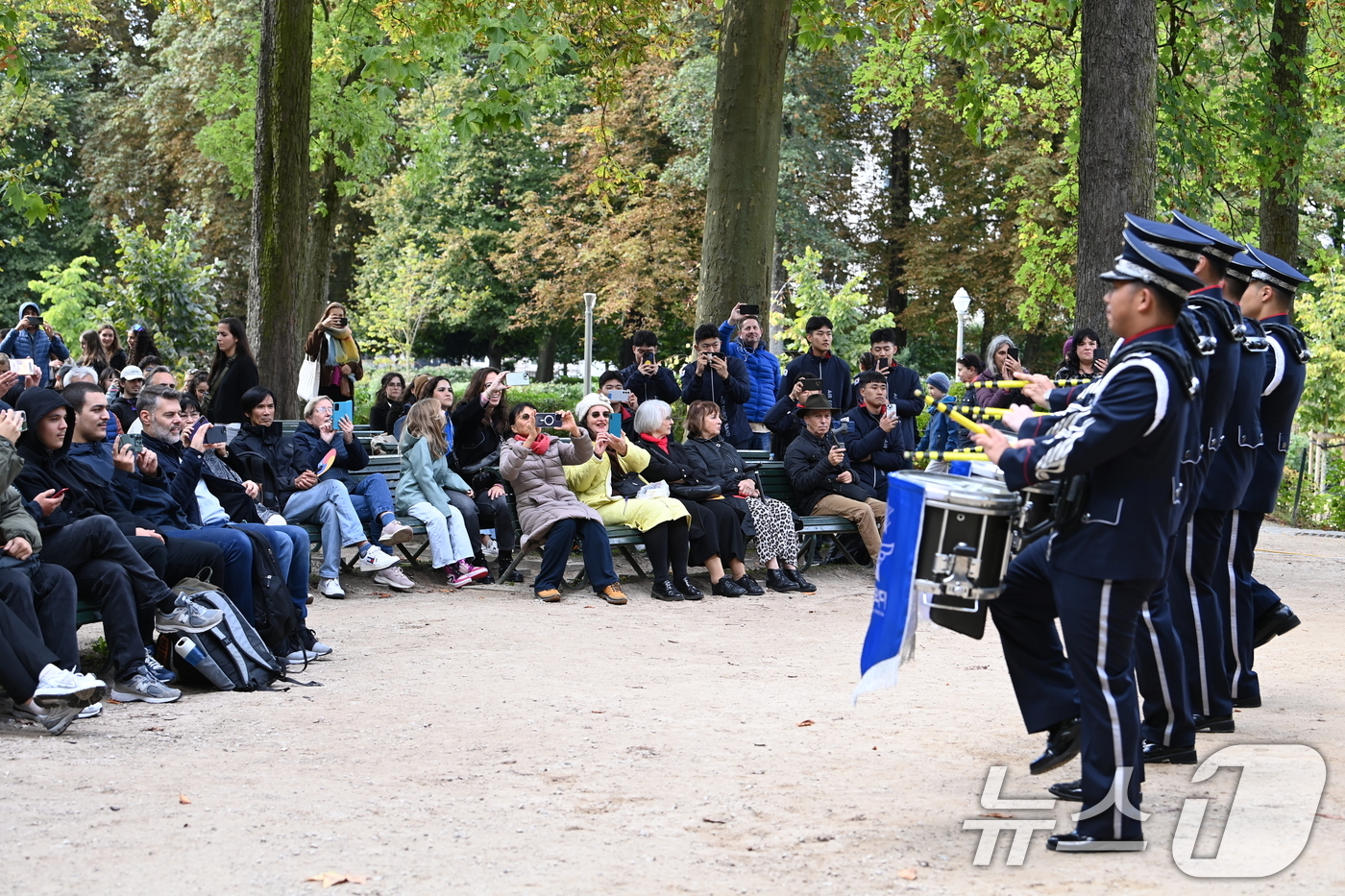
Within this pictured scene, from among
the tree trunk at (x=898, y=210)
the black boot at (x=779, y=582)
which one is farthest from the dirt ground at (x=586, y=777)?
the tree trunk at (x=898, y=210)

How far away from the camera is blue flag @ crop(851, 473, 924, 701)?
16.3 ft

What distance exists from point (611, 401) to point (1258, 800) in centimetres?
762

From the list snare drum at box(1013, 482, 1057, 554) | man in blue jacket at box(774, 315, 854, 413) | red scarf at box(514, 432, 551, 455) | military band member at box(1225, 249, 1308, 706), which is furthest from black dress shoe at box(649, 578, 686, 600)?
snare drum at box(1013, 482, 1057, 554)

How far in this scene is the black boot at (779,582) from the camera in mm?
11312

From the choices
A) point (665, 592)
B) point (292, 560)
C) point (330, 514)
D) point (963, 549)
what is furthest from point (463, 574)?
point (963, 549)

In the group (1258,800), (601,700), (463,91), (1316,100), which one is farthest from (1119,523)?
(463,91)

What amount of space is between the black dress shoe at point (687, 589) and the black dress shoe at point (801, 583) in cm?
83

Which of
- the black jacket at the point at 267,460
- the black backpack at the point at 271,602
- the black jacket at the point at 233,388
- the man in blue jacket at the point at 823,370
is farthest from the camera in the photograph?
the man in blue jacket at the point at 823,370

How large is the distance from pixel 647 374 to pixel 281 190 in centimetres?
388

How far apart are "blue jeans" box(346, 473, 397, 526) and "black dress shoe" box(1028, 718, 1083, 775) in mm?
6518

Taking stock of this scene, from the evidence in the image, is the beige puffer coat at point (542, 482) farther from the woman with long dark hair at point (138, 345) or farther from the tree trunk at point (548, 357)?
the tree trunk at point (548, 357)

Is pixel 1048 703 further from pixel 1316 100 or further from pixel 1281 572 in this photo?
pixel 1316 100

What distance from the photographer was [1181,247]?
523cm

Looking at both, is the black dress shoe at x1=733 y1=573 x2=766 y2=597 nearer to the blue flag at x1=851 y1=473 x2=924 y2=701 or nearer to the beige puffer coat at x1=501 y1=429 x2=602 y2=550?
the beige puffer coat at x1=501 y1=429 x2=602 y2=550
